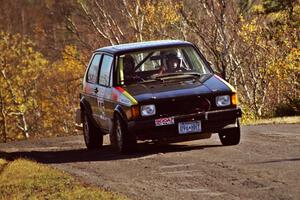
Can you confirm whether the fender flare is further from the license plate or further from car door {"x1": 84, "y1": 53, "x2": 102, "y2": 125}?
car door {"x1": 84, "y1": 53, "x2": 102, "y2": 125}

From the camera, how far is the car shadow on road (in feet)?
39.4

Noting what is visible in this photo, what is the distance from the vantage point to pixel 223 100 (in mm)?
11820

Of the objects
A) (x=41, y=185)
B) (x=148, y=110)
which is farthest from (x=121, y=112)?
(x=41, y=185)

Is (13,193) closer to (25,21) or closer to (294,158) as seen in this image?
(294,158)

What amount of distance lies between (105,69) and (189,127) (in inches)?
88.2

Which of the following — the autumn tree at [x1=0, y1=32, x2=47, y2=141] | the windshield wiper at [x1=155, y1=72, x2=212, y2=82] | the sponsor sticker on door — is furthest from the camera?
the autumn tree at [x1=0, y1=32, x2=47, y2=141]

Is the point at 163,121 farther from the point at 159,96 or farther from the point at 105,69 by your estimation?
the point at 105,69

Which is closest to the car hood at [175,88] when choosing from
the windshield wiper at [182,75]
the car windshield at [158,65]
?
the windshield wiper at [182,75]

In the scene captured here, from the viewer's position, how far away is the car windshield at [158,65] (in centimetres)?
1259

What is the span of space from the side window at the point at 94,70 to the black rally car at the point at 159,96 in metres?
0.02

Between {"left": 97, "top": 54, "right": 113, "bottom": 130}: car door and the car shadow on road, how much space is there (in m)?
0.52

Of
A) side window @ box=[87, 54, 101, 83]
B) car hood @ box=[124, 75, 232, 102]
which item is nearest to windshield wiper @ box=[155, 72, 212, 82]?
car hood @ box=[124, 75, 232, 102]

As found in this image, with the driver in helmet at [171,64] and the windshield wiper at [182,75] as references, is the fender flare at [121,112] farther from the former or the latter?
the driver in helmet at [171,64]

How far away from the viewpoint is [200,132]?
11.7 m
